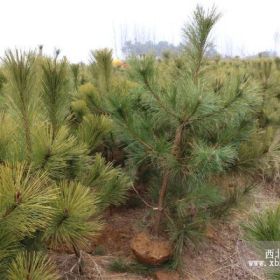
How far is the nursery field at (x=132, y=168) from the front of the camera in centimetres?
135

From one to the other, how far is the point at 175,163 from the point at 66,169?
26.7 inches

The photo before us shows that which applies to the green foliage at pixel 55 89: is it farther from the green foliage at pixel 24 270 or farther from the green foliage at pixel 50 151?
the green foliage at pixel 24 270

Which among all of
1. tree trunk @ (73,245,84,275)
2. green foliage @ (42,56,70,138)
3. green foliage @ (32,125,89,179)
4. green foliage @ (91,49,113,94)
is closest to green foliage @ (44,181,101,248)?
green foliage @ (32,125,89,179)

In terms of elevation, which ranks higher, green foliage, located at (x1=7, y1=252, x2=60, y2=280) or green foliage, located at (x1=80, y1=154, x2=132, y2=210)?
green foliage, located at (x1=80, y1=154, x2=132, y2=210)

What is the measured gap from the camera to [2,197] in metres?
1.06

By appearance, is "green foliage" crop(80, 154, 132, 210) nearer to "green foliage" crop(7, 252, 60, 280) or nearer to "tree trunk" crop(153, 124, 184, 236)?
"tree trunk" crop(153, 124, 184, 236)

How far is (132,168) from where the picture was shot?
2361 mm

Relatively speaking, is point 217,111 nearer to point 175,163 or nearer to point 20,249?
point 175,163

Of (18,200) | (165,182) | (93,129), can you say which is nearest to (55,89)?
(93,129)

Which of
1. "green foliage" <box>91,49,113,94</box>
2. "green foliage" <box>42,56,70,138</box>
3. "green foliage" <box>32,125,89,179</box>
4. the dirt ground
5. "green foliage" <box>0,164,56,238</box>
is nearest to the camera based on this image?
"green foliage" <box>0,164,56,238</box>

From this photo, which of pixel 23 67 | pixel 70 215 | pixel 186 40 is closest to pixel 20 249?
pixel 70 215

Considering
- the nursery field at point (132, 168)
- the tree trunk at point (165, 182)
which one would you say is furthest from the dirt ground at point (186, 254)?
the tree trunk at point (165, 182)

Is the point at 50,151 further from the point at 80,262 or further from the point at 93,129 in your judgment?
the point at 80,262

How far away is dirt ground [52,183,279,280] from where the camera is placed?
222 cm
